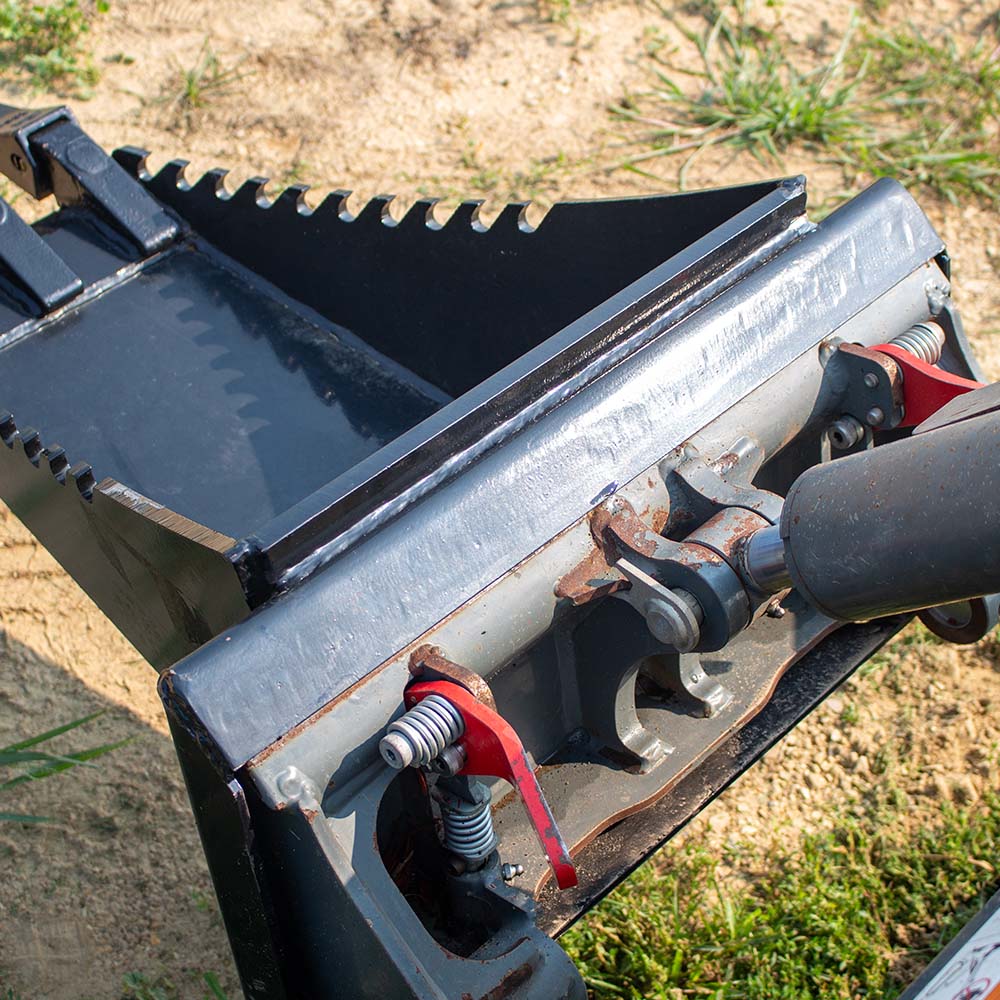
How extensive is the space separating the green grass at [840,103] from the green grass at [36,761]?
2024 mm

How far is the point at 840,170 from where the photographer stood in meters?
3.44

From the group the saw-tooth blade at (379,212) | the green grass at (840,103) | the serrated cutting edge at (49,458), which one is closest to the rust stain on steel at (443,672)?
the serrated cutting edge at (49,458)

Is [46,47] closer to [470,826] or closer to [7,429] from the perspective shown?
[7,429]

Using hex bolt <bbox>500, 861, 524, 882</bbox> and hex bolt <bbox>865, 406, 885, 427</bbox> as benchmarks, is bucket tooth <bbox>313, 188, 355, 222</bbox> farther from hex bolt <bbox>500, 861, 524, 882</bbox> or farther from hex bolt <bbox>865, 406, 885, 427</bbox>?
hex bolt <bbox>500, 861, 524, 882</bbox>

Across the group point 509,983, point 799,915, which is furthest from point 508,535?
point 799,915

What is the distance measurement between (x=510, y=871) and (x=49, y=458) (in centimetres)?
80

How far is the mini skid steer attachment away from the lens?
4.37ft

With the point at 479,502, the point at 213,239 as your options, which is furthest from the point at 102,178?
the point at 479,502

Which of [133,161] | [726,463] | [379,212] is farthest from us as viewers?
[133,161]

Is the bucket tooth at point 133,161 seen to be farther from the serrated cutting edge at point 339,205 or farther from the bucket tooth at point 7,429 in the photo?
the bucket tooth at point 7,429

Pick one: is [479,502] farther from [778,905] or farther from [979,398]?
[778,905]

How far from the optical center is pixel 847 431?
179 cm

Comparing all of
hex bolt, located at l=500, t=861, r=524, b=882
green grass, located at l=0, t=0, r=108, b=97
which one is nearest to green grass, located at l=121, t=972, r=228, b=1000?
hex bolt, located at l=500, t=861, r=524, b=882

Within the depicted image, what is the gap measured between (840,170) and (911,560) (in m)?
2.48
